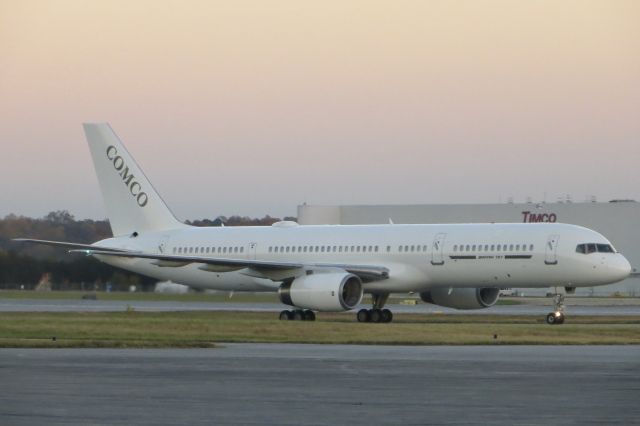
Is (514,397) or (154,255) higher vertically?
(154,255)

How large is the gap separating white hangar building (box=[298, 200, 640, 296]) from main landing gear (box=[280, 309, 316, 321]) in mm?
44140

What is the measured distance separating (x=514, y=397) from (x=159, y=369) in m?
7.02

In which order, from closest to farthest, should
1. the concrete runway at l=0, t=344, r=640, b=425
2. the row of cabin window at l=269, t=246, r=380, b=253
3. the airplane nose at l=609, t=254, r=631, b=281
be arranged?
the concrete runway at l=0, t=344, r=640, b=425
the airplane nose at l=609, t=254, r=631, b=281
the row of cabin window at l=269, t=246, r=380, b=253

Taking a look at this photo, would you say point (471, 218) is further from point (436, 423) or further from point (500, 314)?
point (436, 423)

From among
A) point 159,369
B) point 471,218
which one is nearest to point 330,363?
point 159,369

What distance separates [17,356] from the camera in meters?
26.3

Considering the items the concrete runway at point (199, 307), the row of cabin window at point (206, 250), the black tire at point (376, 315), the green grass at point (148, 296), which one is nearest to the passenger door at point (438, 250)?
the black tire at point (376, 315)

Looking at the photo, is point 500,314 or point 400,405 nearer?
point 400,405

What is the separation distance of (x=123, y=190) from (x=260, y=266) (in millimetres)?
10467

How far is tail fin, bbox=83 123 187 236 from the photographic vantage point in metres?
56.8

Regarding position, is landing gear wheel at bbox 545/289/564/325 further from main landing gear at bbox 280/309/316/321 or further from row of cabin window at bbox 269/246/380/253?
main landing gear at bbox 280/309/316/321

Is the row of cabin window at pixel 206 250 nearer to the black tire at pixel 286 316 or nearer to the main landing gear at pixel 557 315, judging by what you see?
the black tire at pixel 286 316

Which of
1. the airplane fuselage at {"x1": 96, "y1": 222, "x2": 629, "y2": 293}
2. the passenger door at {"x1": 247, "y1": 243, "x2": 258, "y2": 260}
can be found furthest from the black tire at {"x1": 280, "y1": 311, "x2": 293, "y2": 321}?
the passenger door at {"x1": 247, "y1": 243, "x2": 258, "y2": 260}

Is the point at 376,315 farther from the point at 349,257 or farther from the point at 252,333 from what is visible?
the point at 252,333
